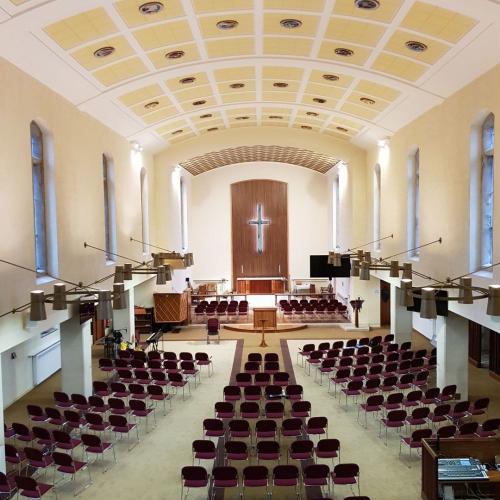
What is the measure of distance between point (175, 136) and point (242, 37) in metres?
10.4

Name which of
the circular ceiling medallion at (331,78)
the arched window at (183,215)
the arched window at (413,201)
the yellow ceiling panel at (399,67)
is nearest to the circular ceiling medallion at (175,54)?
the circular ceiling medallion at (331,78)

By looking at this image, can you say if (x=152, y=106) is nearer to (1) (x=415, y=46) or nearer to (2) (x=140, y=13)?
(2) (x=140, y=13)

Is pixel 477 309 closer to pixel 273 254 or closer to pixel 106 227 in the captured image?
pixel 106 227

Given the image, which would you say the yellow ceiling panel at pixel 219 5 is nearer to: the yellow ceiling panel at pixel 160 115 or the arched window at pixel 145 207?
the yellow ceiling panel at pixel 160 115

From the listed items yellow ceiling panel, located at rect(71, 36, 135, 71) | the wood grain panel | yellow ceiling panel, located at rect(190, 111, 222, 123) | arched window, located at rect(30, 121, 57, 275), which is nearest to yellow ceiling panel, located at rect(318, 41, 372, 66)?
yellow ceiling panel, located at rect(71, 36, 135, 71)

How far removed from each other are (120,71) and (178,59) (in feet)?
4.79

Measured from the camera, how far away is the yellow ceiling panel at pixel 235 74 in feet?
50.9

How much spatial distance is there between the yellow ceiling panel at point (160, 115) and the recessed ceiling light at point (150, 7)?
7.37 metres

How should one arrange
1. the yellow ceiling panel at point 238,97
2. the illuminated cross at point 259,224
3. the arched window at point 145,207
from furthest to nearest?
the illuminated cross at point 259,224 → the arched window at point 145,207 → the yellow ceiling panel at point 238,97

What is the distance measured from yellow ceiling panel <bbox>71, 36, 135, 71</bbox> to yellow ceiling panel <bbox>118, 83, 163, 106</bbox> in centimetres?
268

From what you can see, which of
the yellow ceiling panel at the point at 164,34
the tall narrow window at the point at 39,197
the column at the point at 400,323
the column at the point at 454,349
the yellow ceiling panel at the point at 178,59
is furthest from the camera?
the column at the point at 400,323

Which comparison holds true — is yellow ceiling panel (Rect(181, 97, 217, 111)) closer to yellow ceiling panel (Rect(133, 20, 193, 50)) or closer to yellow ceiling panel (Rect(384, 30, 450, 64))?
yellow ceiling panel (Rect(133, 20, 193, 50))

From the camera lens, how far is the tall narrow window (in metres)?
12.5

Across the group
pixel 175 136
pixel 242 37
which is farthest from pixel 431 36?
pixel 175 136
